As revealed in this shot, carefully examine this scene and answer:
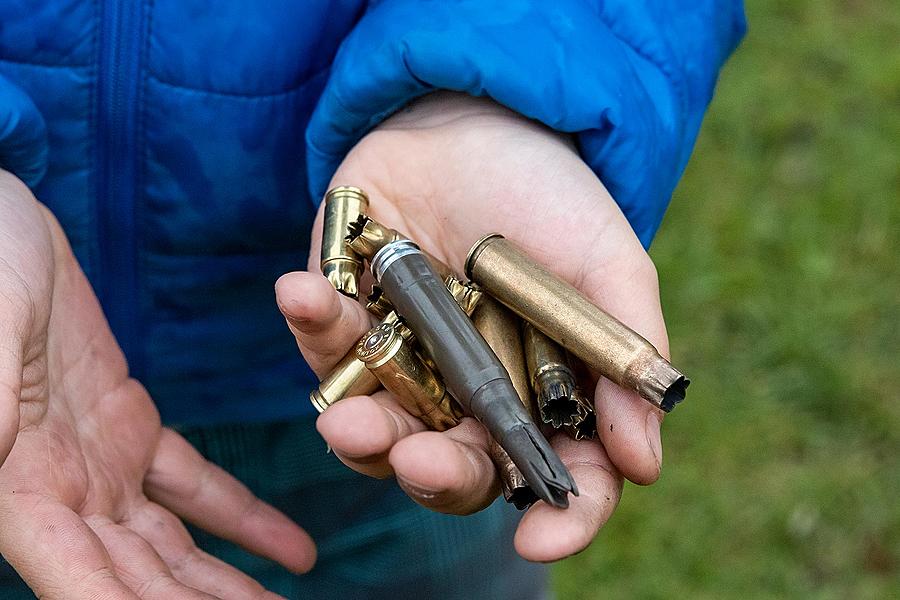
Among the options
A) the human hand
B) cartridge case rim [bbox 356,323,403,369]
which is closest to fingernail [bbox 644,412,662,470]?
the human hand

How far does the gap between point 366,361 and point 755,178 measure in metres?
4.66

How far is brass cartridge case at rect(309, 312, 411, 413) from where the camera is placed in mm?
2582

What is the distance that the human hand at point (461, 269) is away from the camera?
2250 mm

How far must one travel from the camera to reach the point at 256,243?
10.6 ft

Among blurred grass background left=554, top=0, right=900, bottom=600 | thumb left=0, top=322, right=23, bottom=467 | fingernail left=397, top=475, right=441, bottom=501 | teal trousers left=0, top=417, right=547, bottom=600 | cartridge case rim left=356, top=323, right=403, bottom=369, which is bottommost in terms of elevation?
blurred grass background left=554, top=0, right=900, bottom=600

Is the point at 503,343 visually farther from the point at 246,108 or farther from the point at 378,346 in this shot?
the point at 246,108

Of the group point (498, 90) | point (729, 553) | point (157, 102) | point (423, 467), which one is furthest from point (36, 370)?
point (729, 553)

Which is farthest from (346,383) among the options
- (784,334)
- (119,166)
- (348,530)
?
(784,334)

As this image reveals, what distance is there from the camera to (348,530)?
362 cm

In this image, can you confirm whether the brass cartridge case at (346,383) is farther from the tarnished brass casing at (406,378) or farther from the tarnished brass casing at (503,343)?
the tarnished brass casing at (503,343)

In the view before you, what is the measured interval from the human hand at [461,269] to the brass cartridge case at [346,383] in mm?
38

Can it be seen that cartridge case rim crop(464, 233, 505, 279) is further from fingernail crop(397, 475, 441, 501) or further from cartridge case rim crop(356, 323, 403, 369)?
fingernail crop(397, 475, 441, 501)

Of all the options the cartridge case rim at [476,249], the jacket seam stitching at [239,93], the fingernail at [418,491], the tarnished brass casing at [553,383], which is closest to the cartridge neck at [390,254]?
the cartridge case rim at [476,249]

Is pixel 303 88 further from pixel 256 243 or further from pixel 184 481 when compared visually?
pixel 184 481
